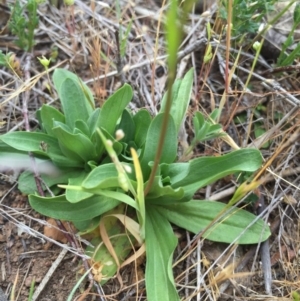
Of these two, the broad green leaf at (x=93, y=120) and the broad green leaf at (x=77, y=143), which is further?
the broad green leaf at (x=93, y=120)

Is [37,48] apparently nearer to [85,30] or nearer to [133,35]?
[85,30]

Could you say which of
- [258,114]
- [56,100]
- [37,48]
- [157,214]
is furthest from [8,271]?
[258,114]

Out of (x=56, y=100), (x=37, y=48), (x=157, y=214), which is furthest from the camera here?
(x=37, y=48)

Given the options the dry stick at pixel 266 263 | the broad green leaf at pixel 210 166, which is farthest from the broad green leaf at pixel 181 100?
the dry stick at pixel 266 263

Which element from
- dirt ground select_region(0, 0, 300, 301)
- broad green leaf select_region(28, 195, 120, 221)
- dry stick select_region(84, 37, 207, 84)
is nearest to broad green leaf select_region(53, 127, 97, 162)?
broad green leaf select_region(28, 195, 120, 221)

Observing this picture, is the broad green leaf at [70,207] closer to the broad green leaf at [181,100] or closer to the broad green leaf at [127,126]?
the broad green leaf at [127,126]

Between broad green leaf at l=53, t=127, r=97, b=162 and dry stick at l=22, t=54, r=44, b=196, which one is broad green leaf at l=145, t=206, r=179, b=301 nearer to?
broad green leaf at l=53, t=127, r=97, b=162
